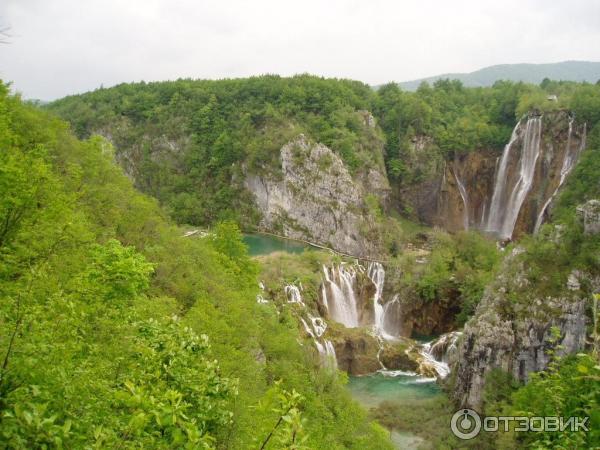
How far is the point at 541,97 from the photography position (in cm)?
5700

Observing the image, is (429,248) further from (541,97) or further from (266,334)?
(266,334)

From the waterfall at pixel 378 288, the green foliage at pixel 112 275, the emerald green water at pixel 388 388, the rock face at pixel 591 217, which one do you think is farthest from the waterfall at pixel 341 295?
the green foliage at pixel 112 275

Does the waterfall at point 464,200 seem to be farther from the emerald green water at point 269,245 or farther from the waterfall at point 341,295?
the waterfall at point 341,295

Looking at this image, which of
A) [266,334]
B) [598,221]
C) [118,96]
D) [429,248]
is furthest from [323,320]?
[118,96]

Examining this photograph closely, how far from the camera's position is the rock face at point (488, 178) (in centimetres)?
5106

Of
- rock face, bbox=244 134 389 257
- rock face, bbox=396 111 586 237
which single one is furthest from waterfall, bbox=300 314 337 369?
rock face, bbox=396 111 586 237

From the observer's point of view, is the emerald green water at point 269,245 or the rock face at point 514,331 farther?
the emerald green water at point 269,245

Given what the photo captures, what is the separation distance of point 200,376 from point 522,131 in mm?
57873

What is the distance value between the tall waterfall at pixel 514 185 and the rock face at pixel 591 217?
27.3 m

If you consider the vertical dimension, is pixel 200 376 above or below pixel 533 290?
above

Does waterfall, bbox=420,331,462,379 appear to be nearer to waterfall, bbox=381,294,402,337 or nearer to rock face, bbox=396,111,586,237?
waterfall, bbox=381,294,402,337

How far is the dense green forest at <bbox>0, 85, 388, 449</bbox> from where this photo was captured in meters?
4.09

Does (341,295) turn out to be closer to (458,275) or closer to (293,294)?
(293,294)

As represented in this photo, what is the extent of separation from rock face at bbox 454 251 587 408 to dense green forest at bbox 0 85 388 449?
10242mm
